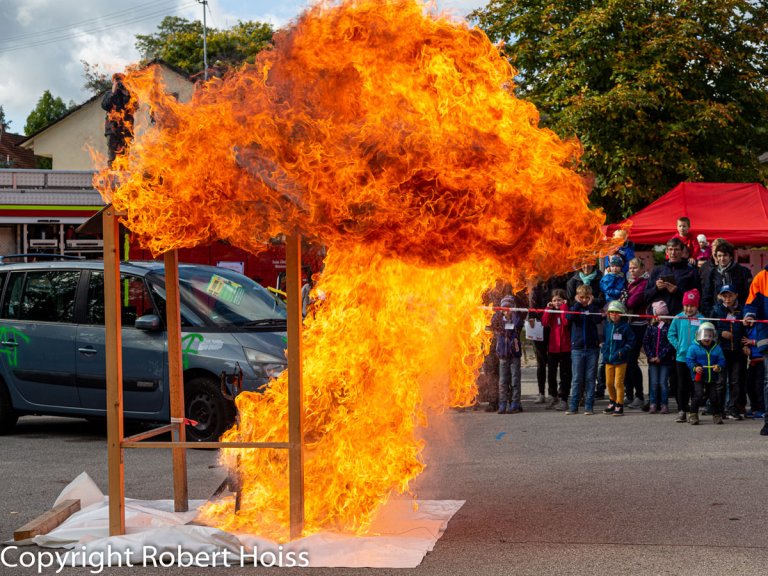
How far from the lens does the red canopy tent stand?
54.3 ft

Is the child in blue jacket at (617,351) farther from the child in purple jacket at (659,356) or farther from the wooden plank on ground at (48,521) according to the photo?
the wooden plank on ground at (48,521)

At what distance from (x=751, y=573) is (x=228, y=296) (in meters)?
6.43

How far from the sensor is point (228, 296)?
10125 millimetres

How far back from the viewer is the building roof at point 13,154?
186 ft

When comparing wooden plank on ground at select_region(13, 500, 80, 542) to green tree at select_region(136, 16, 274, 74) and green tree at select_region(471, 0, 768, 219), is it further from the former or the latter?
green tree at select_region(136, 16, 274, 74)

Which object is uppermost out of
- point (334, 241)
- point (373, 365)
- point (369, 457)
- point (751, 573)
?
point (334, 241)

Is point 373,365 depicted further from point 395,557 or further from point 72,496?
point 72,496

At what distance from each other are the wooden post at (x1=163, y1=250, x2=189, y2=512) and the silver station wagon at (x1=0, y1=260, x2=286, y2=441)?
2126 mm

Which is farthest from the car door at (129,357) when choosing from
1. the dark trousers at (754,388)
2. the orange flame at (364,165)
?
the dark trousers at (754,388)

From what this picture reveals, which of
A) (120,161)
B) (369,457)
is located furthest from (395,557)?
(120,161)

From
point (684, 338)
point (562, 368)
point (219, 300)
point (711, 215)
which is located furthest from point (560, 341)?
point (711, 215)

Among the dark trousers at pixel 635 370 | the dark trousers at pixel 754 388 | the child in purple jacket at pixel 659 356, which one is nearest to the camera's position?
the dark trousers at pixel 754 388

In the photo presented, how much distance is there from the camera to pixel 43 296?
10469 millimetres

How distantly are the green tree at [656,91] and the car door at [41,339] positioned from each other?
1628cm
